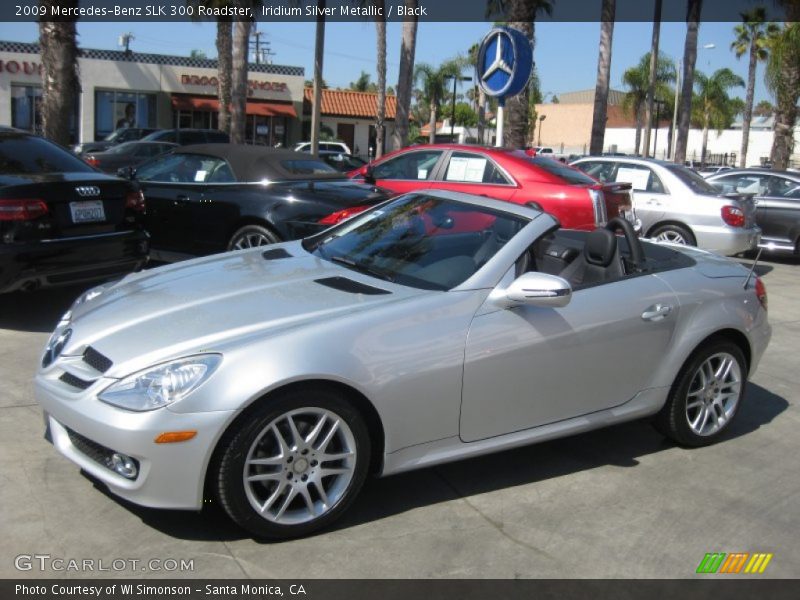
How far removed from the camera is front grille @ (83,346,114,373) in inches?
132

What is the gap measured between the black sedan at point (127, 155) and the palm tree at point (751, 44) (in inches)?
1110

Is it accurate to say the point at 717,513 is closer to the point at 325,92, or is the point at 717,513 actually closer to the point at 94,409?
the point at 94,409

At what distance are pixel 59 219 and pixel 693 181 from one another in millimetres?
8516

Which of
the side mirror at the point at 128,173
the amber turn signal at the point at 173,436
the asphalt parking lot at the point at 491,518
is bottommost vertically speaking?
the asphalt parking lot at the point at 491,518

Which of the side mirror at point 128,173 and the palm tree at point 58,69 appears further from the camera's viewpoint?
the palm tree at point 58,69

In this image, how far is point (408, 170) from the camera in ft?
32.4

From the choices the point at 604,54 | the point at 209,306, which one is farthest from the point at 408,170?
the point at 604,54

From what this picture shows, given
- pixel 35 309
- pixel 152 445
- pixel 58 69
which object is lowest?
pixel 35 309

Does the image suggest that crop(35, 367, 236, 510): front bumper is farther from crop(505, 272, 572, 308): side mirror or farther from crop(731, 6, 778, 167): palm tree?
crop(731, 6, 778, 167): palm tree

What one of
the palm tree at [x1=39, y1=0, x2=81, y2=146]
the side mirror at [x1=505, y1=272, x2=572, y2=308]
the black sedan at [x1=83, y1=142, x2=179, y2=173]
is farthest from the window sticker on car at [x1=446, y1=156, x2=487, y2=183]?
the black sedan at [x1=83, y1=142, x2=179, y2=173]

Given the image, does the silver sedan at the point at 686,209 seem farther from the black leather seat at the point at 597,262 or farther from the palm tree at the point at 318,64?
the palm tree at the point at 318,64

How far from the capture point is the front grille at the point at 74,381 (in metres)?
3.37

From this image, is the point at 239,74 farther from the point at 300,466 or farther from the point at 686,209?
the point at 300,466

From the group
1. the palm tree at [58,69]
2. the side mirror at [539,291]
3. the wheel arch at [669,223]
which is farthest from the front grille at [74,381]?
the palm tree at [58,69]
